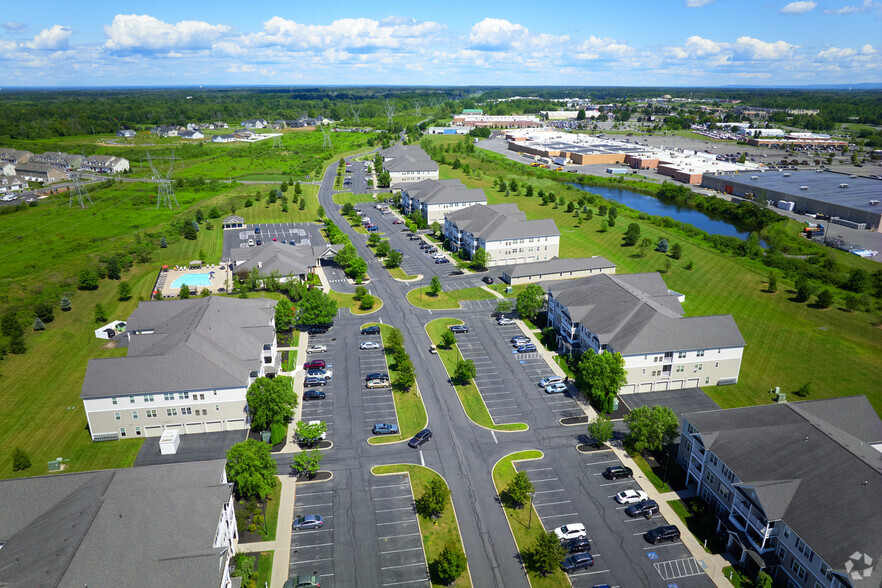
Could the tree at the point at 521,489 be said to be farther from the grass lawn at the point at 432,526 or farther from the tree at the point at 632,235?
the tree at the point at 632,235

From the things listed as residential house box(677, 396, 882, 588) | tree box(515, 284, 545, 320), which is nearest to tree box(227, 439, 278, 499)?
residential house box(677, 396, 882, 588)

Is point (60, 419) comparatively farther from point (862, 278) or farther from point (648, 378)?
point (862, 278)

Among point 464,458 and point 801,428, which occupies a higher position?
point 801,428

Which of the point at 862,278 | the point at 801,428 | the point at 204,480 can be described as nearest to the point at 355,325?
the point at 204,480

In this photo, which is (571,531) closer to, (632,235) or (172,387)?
(172,387)

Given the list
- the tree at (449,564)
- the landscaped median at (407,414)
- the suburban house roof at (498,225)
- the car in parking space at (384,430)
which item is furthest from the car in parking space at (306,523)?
the suburban house roof at (498,225)

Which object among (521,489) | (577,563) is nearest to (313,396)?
(521,489)
